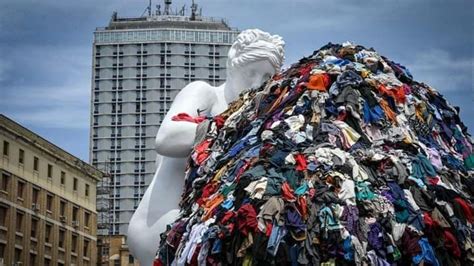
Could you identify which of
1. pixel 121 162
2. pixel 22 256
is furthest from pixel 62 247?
pixel 121 162

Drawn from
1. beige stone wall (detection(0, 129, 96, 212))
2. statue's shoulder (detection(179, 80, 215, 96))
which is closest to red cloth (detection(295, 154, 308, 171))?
statue's shoulder (detection(179, 80, 215, 96))

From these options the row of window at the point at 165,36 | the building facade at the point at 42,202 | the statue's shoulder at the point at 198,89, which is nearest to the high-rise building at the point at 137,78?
the row of window at the point at 165,36

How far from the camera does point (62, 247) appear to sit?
49719 mm

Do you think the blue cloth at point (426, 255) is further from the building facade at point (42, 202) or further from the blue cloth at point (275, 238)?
the building facade at point (42, 202)

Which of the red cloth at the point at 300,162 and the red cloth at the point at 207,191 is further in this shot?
the red cloth at the point at 207,191

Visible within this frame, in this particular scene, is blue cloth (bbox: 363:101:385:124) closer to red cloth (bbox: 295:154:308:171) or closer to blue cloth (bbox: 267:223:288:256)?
red cloth (bbox: 295:154:308:171)

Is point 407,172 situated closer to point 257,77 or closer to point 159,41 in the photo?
point 257,77

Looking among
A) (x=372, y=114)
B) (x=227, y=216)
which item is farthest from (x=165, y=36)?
(x=227, y=216)

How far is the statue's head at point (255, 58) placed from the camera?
5914 millimetres

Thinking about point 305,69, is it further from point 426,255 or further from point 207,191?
point 426,255

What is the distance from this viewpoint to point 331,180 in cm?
430

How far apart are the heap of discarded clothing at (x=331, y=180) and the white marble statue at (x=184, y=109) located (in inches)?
23.5

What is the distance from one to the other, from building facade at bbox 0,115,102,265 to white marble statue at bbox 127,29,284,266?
37066 millimetres

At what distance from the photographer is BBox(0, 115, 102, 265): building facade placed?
143 feet
